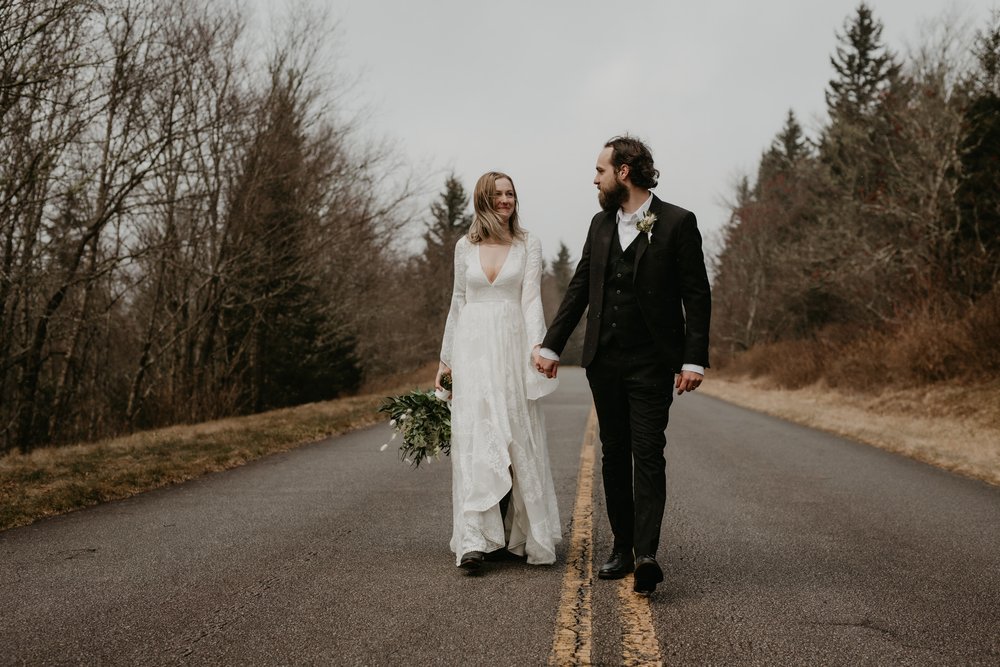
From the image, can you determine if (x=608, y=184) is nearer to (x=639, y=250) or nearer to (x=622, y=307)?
(x=639, y=250)

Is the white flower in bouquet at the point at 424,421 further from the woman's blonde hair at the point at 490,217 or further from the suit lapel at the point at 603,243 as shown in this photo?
the suit lapel at the point at 603,243

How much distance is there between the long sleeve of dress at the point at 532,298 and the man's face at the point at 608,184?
593 millimetres

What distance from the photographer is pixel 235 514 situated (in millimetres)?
6355

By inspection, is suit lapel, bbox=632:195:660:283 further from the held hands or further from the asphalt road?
the asphalt road

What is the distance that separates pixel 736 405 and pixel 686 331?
17614 mm

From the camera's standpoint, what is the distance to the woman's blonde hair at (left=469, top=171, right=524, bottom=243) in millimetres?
4898

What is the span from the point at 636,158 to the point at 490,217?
975 millimetres

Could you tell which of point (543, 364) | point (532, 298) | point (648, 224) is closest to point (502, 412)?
point (543, 364)

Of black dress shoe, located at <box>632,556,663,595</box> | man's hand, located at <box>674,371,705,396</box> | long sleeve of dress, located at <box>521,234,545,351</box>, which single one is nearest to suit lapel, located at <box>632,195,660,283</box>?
man's hand, located at <box>674,371,705,396</box>

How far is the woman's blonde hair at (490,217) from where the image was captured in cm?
490

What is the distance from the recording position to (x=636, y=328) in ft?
14.5

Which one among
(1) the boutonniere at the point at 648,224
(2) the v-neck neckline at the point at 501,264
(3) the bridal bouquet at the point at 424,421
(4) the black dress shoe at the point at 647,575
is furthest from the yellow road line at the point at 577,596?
(1) the boutonniere at the point at 648,224

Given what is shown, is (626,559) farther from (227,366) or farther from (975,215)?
(975,215)

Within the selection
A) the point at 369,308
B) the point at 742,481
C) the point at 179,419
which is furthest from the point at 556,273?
the point at 742,481
